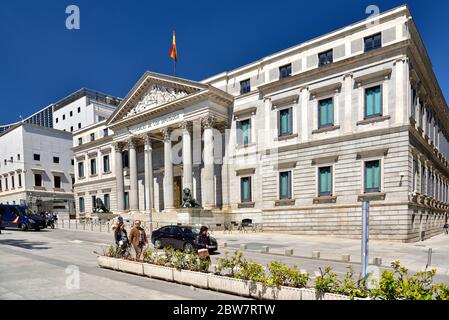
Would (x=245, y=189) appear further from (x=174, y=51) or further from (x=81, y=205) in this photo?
(x=81, y=205)

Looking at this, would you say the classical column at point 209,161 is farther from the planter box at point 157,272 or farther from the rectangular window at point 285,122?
the planter box at point 157,272

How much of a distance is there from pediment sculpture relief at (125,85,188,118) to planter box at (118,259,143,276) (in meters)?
26.2

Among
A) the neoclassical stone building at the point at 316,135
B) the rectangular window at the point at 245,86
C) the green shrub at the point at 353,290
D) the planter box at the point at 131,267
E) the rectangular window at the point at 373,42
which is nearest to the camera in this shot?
the green shrub at the point at 353,290

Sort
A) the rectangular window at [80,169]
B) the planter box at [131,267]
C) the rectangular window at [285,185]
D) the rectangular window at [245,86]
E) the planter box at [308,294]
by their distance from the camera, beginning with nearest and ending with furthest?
the planter box at [308,294] < the planter box at [131,267] < the rectangular window at [285,185] < the rectangular window at [245,86] < the rectangular window at [80,169]

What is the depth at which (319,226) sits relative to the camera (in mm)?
26062

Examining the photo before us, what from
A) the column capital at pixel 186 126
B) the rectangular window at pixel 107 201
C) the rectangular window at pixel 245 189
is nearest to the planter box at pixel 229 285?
the rectangular window at pixel 245 189

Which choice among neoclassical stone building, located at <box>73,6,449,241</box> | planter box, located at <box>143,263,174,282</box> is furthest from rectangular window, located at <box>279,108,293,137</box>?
planter box, located at <box>143,263,174,282</box>

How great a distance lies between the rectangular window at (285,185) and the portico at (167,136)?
7536mm

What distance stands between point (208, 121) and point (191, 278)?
2452 centimetres

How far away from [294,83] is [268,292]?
2396 centimetres

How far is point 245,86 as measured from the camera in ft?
109

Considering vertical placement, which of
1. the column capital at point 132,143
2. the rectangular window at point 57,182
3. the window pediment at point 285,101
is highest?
the window pediment at point 285,101

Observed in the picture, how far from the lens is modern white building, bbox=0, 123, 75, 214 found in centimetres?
5622

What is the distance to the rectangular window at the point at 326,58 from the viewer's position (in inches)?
1055
